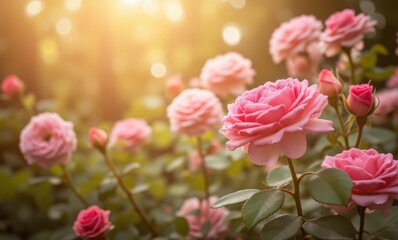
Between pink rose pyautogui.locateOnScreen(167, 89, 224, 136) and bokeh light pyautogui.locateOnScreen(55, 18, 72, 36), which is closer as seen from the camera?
pink rose pyautogui.locateOnScreen(167, 89, 224, 136)

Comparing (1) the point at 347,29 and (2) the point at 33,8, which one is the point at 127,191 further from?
(2) the point at 33,8

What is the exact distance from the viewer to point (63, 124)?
5.11 ft

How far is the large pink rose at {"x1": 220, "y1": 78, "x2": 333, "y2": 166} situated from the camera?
2.81ft

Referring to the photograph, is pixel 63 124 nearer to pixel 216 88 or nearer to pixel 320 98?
pixel 216 88

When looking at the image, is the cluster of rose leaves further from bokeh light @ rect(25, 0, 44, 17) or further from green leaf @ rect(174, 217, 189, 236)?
bokeh light @ rect(25, 0, 44, 17)

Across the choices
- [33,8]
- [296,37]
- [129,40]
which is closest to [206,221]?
[296,37]

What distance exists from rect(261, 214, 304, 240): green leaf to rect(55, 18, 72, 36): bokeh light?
10.1 ft

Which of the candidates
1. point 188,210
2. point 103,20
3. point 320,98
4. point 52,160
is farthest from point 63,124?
point 103,20

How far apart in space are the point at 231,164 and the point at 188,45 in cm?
205

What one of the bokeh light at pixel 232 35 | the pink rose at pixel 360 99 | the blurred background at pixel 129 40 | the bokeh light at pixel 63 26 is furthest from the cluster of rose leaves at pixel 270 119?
the bokeh light at pixel 63 26

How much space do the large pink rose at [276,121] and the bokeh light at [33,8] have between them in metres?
2.62

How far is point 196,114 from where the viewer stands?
4.86 feet

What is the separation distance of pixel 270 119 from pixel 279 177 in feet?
0.82

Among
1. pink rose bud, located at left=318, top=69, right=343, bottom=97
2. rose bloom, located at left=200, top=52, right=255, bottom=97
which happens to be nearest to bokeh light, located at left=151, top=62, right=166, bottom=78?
rose bloom, located at left=200, top=52, right=255, bottom=97
